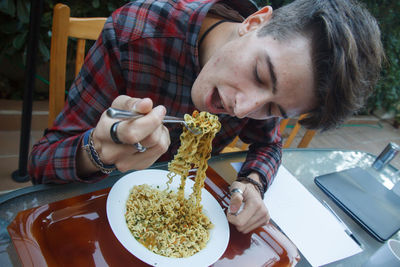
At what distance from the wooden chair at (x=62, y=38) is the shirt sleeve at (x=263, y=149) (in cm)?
108

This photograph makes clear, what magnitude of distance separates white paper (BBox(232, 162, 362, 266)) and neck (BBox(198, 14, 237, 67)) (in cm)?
65

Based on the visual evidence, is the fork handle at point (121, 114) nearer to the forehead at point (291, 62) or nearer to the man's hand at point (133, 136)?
the man's hand at point (133, 136)

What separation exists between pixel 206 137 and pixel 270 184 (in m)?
0.53

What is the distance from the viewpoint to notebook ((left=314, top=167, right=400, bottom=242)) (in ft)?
4.61

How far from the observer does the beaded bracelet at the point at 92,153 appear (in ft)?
3.12

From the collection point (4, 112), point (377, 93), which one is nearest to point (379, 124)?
point (377, 93)

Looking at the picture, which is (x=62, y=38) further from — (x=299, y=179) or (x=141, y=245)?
(x=299, y=179)

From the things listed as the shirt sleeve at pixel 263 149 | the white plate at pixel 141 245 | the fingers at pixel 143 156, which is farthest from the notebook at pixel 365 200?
the fingers at pixel 143 156

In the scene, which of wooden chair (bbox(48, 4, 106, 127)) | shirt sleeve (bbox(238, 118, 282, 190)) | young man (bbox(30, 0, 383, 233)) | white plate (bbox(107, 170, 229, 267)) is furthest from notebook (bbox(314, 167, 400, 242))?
wooden chair (bbox(48, 4, 106, 127))

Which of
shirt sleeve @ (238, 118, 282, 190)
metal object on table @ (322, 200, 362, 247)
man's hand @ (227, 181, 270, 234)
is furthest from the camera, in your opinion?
shirt sleeve @ (238, 118, 282, 190)

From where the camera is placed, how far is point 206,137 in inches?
47.0

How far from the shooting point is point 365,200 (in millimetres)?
1564

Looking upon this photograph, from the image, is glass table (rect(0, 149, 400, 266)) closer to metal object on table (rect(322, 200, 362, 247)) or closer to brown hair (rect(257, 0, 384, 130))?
metal object on table (rect(322, 200, 362, 247))

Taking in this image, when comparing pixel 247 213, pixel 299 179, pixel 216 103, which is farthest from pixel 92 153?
pixel 299 179
